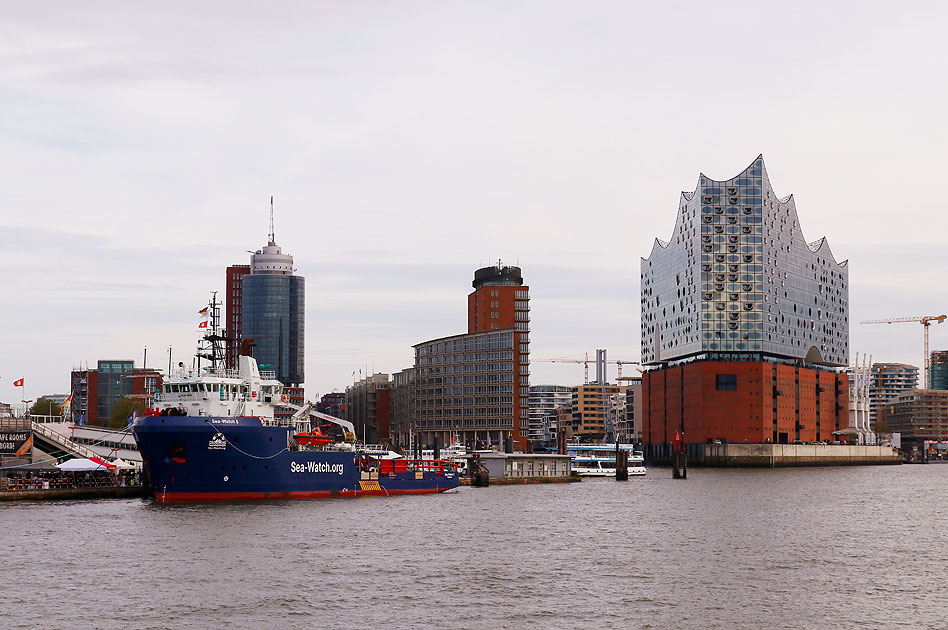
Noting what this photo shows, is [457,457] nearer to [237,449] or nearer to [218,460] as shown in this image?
[237,449]

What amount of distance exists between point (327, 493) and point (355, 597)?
46.7 m

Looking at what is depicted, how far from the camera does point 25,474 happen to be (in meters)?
98.4

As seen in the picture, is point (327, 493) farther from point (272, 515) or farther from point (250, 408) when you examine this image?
point (272, 515)

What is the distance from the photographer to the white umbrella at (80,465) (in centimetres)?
9081

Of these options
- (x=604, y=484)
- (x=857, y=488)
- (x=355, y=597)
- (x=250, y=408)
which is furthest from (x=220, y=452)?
(x=857, y=488)

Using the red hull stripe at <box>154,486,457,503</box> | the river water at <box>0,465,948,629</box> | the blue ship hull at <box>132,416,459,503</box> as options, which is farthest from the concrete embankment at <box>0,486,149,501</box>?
the red hull stripe at <box>154,486,457,503</box>

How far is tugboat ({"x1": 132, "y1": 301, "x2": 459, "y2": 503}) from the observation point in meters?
85.2

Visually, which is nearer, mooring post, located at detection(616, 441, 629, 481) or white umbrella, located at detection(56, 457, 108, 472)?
white umbrella, located at detection(56, 457, 108, 472)

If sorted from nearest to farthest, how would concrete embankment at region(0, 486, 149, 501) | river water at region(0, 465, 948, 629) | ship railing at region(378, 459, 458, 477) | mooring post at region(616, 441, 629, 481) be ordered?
river water at region(0, 465, 948, 629)
concrete embankment at region(0, 486, 149, 501)
ship railing at region(378, 459, 458, 477)
mooring post at region(616, 441, 629, 481)

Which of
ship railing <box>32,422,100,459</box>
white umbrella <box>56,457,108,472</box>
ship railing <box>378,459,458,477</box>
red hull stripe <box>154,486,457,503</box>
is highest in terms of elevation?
ship railing <box>32,422,100,459</box>

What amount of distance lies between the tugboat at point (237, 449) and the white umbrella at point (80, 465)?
199 inches

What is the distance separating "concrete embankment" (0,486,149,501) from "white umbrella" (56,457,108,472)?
1.99 metres

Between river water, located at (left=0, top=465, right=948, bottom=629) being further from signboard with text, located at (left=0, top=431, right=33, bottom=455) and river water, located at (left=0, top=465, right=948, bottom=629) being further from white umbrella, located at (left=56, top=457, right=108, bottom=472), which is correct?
signboard with text, located at (left=0, top=431, right=33, bottom=455)

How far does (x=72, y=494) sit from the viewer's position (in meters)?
93.3
